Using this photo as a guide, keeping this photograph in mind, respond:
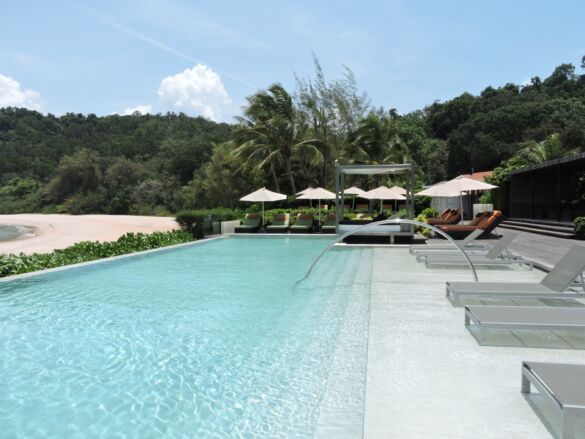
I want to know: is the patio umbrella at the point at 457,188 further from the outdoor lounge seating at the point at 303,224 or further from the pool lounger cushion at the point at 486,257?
the pool lounger cushion at the point at 486,257

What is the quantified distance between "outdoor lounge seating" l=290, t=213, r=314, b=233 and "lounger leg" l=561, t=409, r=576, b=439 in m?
17.5

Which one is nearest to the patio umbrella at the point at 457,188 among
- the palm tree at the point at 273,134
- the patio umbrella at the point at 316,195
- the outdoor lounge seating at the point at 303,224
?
the patio umbrella at the point at 316,195

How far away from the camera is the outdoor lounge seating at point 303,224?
19.9m

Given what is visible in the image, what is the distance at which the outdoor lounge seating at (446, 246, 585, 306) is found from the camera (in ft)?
17.4

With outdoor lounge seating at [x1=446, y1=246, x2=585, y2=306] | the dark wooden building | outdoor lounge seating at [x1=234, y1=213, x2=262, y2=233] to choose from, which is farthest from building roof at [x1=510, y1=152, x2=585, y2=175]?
outdoor lounge seating at [x1=234, y1=213, x2=262, y2=233]

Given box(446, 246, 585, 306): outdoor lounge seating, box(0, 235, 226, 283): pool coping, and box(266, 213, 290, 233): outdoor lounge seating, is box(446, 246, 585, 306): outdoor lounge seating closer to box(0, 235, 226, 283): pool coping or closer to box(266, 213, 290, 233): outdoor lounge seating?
box(0, 235, 226, 283): pool coping

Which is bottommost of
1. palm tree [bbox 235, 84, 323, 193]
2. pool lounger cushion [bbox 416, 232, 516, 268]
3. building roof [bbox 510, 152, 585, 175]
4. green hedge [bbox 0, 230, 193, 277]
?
green hedge [bbox 0, 230, 193, 277]

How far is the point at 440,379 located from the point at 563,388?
998 millimetres

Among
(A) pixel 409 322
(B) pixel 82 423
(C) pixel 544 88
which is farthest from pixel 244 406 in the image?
(C) pixel 544 88

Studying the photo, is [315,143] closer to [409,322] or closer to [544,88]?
[409,322]

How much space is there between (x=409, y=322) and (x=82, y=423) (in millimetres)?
3278

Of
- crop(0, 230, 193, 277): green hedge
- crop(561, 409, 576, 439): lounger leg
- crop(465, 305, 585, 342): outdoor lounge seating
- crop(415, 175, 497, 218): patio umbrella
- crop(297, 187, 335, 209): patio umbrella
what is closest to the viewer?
crop(561, 409, 576, 439): lounger leg

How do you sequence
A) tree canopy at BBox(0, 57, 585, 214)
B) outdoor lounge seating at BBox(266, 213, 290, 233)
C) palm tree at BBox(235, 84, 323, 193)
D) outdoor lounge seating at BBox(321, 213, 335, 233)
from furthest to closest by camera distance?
tree canopy at BBox(0, 57, 585, 214), palm tree at BBox(235, 84, 323, 193), outdoor lounge seating at BBox(266, 213, 290, 233), outdoor lounge seating at BBox(321, 213, 335, 233)

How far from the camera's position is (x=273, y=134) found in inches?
1107
